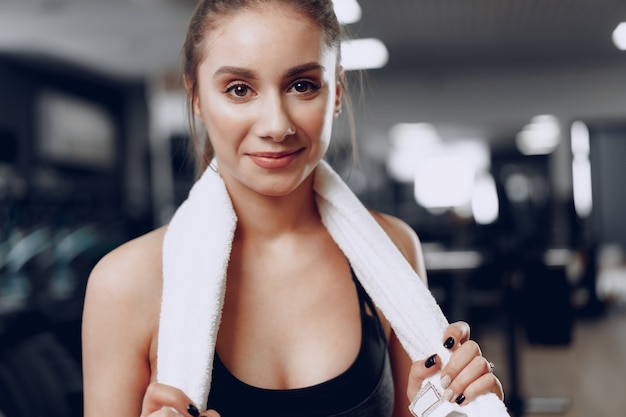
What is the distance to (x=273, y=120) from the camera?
0.87 meters

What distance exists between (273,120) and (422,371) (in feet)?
1.28

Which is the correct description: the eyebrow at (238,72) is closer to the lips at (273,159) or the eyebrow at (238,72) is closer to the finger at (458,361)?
the lips at (273,159)

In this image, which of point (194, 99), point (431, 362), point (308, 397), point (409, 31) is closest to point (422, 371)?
point (431, 362)

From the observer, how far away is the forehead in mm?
867

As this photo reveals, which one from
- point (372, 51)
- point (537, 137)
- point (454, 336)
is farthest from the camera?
point (537, 137)

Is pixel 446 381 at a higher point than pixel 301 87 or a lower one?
lower

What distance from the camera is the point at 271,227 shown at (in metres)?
1.06

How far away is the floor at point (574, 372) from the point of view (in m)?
4.06

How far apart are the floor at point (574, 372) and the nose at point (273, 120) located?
357cm

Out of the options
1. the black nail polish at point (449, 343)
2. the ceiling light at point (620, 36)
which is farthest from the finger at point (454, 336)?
the ceiling light at point (620, 36)

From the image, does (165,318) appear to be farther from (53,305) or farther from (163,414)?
(53,305)

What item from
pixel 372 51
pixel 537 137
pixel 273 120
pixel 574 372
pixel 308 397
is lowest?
pixel 574 372

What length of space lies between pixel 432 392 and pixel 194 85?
0.55m

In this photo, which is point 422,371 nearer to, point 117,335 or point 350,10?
point 117,335
